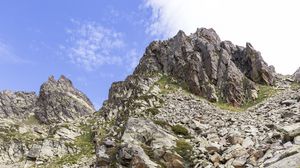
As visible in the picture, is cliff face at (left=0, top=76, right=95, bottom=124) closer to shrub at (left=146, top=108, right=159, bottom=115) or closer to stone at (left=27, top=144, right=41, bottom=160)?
stone at (left=27, top=144, right=41, bottom=160)

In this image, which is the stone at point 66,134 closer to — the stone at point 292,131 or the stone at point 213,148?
Result: the stone at point 213,148

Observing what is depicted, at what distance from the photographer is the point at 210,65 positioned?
7812 centimetres

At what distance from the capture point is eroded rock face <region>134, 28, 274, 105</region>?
7256 cm

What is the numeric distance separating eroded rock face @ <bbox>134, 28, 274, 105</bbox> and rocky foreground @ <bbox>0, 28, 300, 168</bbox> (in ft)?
0.65

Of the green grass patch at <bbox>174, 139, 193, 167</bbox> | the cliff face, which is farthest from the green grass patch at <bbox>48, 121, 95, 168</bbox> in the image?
the cliff face

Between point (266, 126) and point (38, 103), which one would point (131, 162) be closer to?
Answer: point (266, 126)

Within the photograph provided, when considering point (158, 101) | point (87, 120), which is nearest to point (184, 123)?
point (158, 101)

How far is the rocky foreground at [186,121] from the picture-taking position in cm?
3300

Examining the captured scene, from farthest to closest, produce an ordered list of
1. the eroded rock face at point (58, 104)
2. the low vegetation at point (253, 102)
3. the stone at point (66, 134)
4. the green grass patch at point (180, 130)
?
the eroded rock face at point (58, 104) < the stone at point (66, 134) < the low vegetation at point (253, 102) < the green grass patch at point (180, 130)

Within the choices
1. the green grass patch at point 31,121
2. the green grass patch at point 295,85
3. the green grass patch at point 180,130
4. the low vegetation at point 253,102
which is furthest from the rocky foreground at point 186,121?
the green grass patch at point 31,121

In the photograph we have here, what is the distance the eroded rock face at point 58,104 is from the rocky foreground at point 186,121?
46.6m

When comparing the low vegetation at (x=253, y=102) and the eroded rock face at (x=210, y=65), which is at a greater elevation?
the eroded rock face at (x=210, y=65)

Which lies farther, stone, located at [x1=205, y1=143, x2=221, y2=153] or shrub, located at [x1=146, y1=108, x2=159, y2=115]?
shrub, located at [x1=146, y1=108, x2=159, y2=115]

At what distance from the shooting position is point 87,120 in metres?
102
